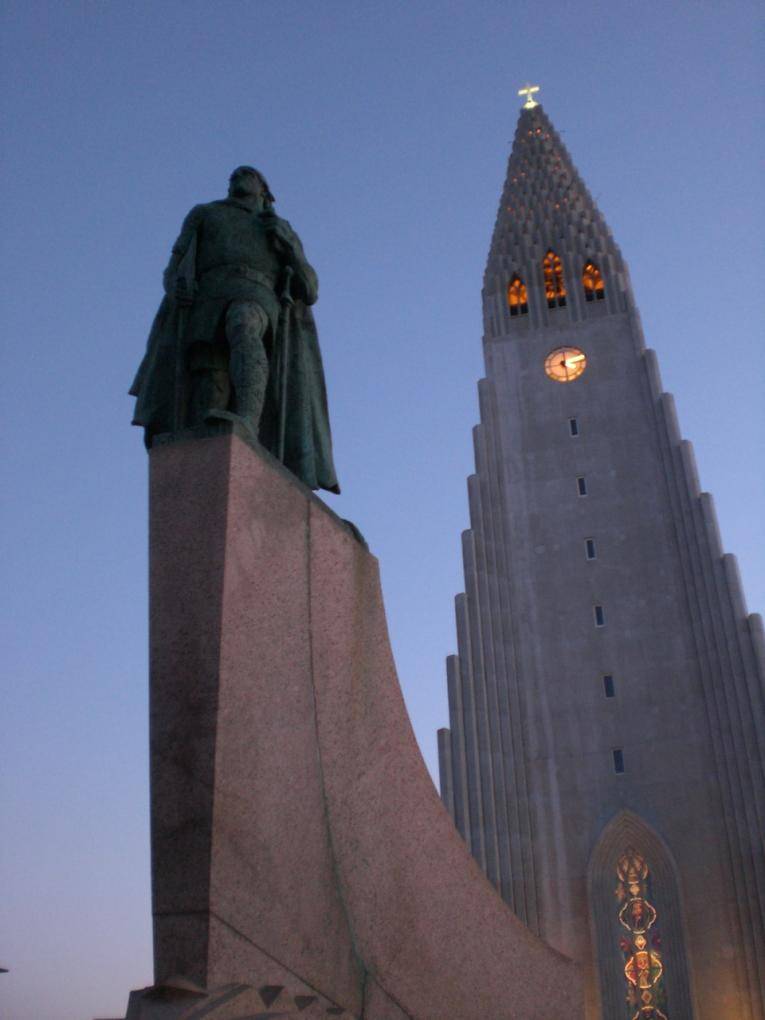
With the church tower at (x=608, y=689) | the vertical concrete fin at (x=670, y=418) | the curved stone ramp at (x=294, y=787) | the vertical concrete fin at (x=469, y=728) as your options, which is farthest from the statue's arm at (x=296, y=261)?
the vertical concrete fin at (x=670, y=418)

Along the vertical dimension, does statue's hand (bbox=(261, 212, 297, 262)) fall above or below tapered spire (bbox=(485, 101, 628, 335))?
below

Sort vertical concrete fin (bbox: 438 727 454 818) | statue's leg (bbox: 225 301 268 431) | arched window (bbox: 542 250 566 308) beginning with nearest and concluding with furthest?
statue's leg (bbox: 225 301 268 431) → vertical concrete fin (bbox: 438 727 454 818) → arched window (bbox: 542 250 566 308)

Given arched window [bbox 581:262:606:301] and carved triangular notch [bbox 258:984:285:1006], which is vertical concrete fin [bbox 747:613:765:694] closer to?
arched window [bbox 581:262:606:301]

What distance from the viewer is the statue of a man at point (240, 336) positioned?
20.7ft

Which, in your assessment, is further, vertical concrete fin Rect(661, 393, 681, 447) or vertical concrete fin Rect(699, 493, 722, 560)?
vertical concrete fin Rect(661, 393, 681, 447)

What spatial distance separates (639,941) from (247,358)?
23300 millimetres

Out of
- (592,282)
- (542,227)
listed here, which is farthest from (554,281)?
(542,227)

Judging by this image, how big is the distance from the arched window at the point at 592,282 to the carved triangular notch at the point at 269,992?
112 feet

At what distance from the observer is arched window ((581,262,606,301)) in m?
36.3

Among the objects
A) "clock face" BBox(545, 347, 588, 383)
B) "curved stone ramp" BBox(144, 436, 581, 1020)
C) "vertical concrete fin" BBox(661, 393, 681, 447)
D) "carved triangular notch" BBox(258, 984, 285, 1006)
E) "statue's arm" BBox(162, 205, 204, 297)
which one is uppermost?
"clock face" BBox(545, 347, 588, 383)

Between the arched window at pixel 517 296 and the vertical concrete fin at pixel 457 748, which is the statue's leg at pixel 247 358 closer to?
the vertical concrete fin at pixel 457 748

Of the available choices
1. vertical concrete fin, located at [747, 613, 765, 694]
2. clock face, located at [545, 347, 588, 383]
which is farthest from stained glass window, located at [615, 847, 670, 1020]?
clock face, located at [545, 347, 588, 383]

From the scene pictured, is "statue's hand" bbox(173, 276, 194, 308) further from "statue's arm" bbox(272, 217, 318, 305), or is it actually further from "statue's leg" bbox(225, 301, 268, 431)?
"statue's arm" bbox(272, 217, 318, 305)

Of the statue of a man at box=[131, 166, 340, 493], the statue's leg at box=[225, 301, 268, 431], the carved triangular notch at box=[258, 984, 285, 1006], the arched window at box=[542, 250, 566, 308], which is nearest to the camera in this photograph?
the carved triangular notch at box=[258, 984, 285, 1006]
